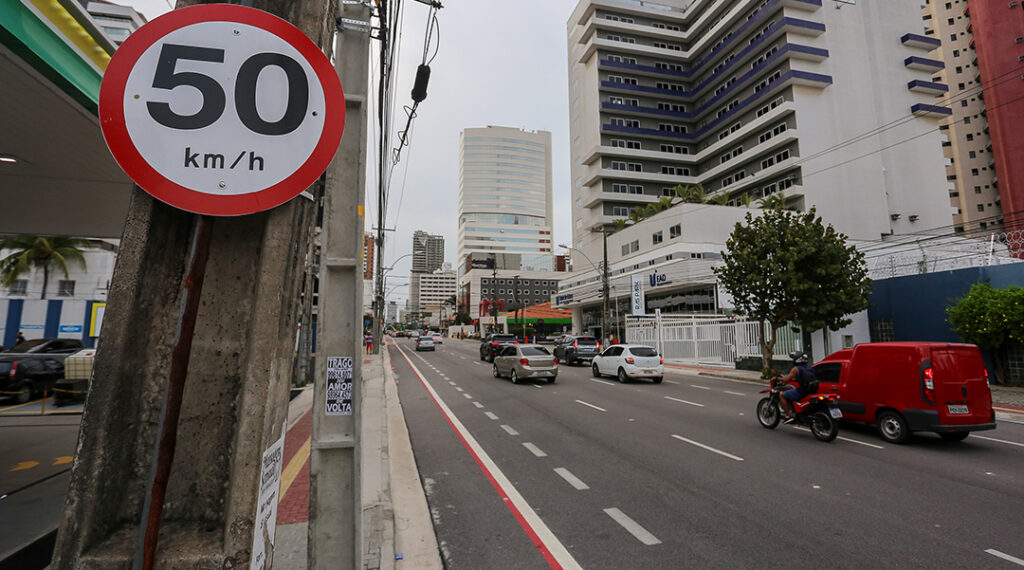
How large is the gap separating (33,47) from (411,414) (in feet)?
31.6

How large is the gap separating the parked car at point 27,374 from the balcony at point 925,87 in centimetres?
7574

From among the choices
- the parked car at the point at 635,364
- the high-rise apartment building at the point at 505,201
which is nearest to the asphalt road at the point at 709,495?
the parked car at the point at 635,364

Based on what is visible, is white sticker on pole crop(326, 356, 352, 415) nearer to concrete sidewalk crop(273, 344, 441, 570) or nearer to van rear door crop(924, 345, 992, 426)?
concrete sidewalk crop(273, 344, 441, 570)

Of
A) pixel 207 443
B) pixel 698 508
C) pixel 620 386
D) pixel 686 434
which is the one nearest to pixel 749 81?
pixel 620 386

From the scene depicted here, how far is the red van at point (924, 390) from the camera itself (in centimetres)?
778

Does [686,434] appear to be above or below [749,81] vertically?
below

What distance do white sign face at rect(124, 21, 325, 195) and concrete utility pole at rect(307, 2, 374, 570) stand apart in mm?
1018

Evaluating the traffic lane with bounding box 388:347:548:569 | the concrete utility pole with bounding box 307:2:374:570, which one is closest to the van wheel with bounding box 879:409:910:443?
the traffic lane with bounding box 388:347:548:569

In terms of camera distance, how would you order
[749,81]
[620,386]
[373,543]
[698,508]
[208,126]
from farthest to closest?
[749,81] → [620,386] → [698,508] → [373,543] → [208,126]

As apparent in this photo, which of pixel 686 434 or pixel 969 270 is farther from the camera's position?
pixel 969 270

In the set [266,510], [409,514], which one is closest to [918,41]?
[409,514]

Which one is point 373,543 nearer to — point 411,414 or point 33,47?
point 33,47

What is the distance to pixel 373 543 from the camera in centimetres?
416

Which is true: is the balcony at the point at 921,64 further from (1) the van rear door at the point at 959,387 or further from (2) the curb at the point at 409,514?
(2) the curb at the point at 409,514
